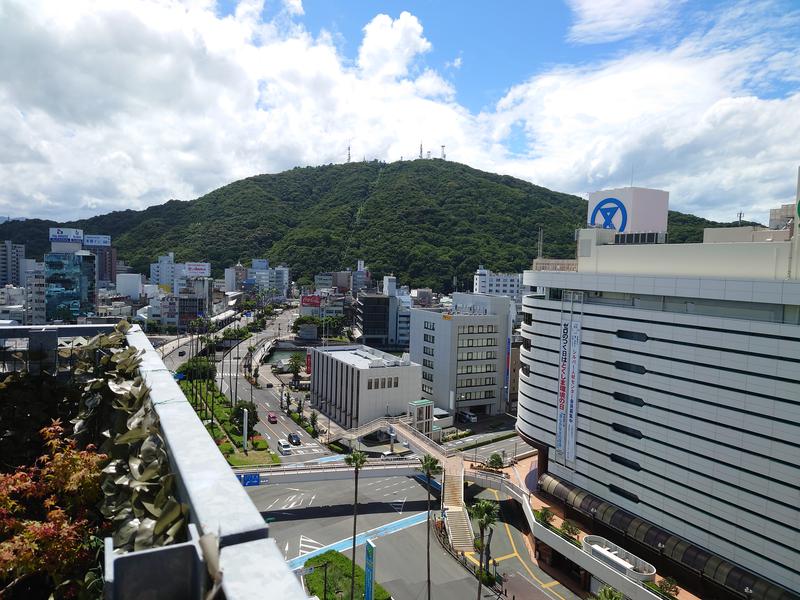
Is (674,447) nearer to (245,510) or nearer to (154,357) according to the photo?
(154,357)

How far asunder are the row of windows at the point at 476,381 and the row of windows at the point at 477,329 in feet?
20.1

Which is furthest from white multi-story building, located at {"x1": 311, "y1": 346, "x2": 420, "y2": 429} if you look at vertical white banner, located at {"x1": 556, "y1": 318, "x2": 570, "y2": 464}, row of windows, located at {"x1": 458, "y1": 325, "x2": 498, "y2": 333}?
vertical white banner, located at {"x1": 556, "y1": 318, "x2": 570, "y2": 464}

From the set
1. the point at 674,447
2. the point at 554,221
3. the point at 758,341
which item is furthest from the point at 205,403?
the point at 554,221

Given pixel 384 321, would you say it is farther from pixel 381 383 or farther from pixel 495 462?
pixel 495 462

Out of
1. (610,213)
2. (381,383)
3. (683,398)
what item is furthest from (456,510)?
(610,213)

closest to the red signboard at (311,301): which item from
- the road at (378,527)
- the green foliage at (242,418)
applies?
the green foliage at (242,418)

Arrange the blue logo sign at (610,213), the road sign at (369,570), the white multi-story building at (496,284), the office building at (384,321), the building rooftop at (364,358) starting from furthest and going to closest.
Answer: the white multi-story building at (496,284) < the office building at (384,321) < the building rooftop at (364,358) < the blue logo sign at (610,213) < the road sign at (369,570)

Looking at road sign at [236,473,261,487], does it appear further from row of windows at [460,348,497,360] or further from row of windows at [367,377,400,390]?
row of windows at [460,348,497,360]

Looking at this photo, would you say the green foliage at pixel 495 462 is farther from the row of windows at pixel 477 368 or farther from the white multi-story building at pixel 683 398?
the row of windows at pixel 477 368

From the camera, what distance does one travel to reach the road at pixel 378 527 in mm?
33375

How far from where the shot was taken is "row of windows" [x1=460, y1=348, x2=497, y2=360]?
2635 inches

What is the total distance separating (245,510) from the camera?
442 cm

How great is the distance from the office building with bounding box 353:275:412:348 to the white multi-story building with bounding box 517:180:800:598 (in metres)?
75.8

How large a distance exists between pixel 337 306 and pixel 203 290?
1324 inches
